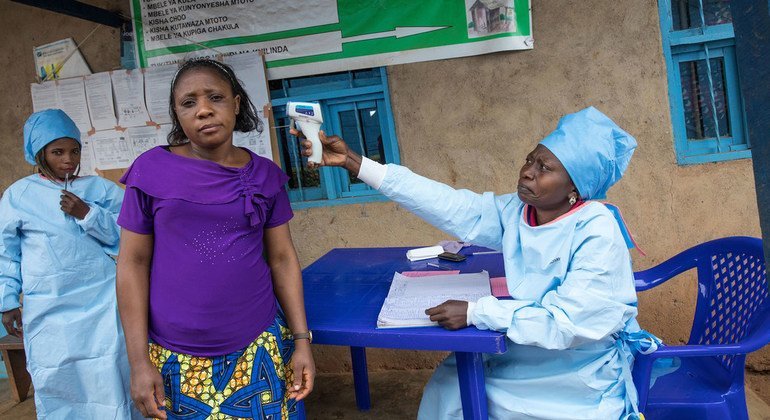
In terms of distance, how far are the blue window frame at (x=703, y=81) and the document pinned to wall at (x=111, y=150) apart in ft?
10.9

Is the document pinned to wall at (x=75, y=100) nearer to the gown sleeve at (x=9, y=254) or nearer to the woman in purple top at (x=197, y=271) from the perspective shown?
the gown sleeve at (x=9, y=254)

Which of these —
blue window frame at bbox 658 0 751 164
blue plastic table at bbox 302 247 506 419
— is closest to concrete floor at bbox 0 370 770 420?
blue plastic table at bbox 302 247 506 419

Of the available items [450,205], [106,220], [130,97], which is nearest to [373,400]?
[450,205]

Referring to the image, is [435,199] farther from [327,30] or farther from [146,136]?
[146,136]

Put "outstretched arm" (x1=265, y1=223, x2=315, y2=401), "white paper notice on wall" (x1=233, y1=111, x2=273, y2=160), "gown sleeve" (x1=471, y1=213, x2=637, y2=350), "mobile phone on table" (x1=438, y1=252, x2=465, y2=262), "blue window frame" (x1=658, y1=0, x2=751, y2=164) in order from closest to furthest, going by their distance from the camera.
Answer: "gown sleeve" (x1=471, y1=213, x2=637, y2=350) < "outstretched arm" (x1=265, y1=223, x2=315, y2=401) < "mobile phone on table" (x1=438, y1=252, x2=465, y2=262) < "blue window frame" (x1=658, y1=0, x2=751, y2=164) < "white paper notice on wall" (x1=233, y1=111, x2=273, y2=160)

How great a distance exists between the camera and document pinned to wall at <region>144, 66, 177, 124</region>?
11.6 ft

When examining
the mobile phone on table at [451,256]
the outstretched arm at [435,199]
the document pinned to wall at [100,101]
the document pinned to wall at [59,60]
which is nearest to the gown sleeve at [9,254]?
the document pinned to wall at [100,101]

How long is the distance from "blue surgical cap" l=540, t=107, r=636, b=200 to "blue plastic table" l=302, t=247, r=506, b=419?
22.0 inches

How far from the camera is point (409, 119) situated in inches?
129

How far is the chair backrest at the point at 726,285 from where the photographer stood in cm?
203

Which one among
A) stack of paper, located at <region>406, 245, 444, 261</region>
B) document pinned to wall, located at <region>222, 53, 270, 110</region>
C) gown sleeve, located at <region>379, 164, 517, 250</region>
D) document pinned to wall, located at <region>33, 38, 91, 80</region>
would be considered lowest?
stack of paper, located at <region>406, 245, 444, 261</region>

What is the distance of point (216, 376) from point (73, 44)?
10.0 feet

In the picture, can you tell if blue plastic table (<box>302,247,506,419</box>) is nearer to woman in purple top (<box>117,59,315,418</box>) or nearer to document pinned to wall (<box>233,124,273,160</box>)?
woman in purple top (<box>117,59,315,418</box>)

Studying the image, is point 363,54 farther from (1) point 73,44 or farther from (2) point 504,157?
(1) point 73,44
